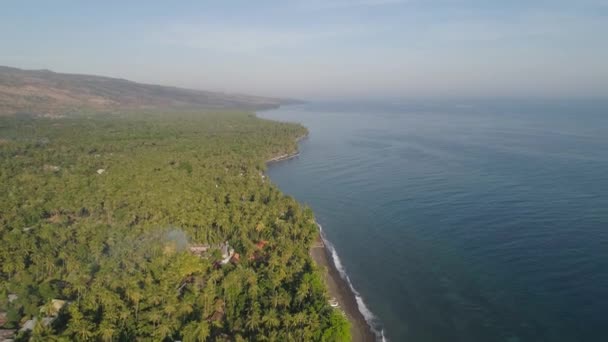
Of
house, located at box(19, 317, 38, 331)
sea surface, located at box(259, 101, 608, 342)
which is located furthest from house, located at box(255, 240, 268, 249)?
house, located at box(19, 317, 38, 331)

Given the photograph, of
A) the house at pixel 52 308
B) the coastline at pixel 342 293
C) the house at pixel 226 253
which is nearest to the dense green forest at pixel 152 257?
the house at pixel 52 308

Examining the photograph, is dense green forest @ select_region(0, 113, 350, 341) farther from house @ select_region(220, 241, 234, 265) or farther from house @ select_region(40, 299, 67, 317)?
house @ select_region(220, 241, 234, 265)

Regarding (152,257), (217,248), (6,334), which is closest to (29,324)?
(6,334)

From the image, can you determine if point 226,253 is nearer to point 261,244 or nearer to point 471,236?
point 261,244

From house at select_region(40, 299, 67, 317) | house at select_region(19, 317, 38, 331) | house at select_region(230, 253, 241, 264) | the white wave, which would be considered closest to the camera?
house at select_region(19, 317, 38, 331)

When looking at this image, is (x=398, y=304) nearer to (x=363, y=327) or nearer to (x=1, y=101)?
(x=363, y=327)

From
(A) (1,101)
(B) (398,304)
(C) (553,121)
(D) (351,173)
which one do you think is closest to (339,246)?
(B) (398,304)
